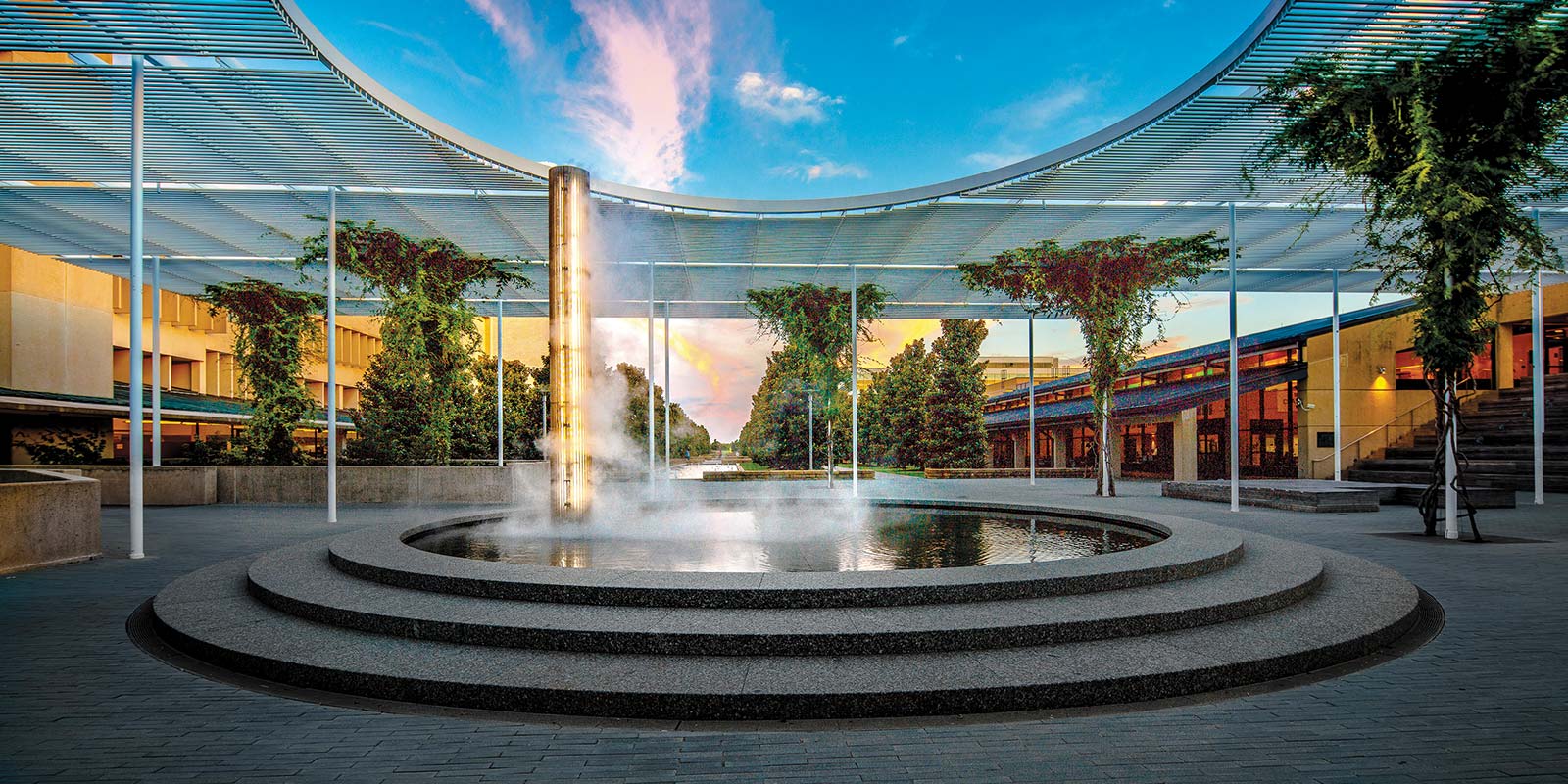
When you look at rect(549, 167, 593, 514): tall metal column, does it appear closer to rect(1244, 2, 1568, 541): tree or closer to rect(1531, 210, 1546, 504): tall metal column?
rect(1244, 2, 1568, 541): tree

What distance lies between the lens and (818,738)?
3820 millimetres

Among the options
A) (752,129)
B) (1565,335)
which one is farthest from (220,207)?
(1565,335)

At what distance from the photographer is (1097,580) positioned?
5906 millimetres

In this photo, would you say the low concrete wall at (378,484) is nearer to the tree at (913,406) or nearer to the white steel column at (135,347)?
the white steel column at (135,347)

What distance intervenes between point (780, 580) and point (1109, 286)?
581 inches

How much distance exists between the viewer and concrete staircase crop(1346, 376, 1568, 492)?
18.6 meters

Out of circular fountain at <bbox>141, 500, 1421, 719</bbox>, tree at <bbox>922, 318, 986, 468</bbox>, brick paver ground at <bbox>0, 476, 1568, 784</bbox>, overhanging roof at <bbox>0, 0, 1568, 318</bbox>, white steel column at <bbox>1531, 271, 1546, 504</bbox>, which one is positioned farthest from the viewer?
tree at <bbox>922, 318, 986, 468</bbox>

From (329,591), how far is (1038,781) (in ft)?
17.8

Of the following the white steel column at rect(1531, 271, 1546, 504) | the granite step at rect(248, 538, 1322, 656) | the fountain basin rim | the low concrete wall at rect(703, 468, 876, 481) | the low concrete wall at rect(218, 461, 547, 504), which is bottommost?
the low concrete wall at rect(703, 468, 876, 481)

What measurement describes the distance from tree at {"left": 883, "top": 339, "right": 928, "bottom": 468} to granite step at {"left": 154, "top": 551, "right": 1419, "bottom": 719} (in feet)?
85.9

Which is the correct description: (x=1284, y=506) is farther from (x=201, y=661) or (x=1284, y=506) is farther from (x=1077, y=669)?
(x=201, y=661)

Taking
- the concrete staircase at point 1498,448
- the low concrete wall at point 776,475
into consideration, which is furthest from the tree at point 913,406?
the concrete staircase at point 1498,448

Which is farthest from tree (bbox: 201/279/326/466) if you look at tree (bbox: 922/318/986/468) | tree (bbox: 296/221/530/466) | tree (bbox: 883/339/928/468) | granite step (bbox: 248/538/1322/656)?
tree (bbox: 883/339/928/468)

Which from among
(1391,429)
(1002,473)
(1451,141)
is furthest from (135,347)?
(1391,429)
